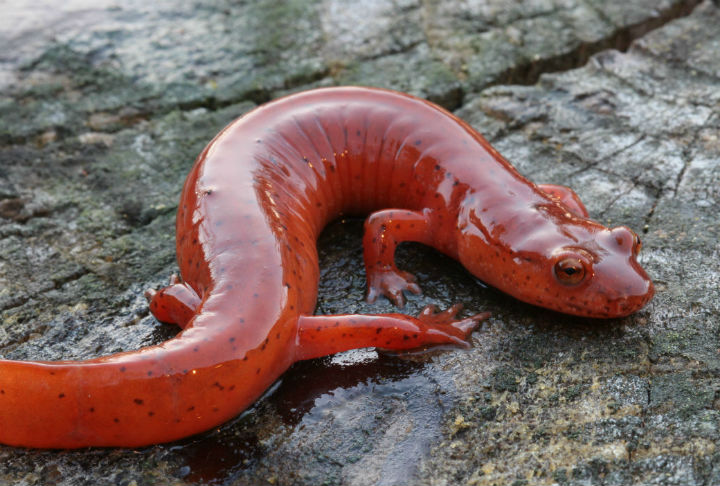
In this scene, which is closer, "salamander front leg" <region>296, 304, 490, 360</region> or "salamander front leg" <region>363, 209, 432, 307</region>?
"salamander front leg" <region>296, 304, 490, 360</region>

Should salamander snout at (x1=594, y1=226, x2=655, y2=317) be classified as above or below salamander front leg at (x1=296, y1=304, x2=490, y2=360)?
above

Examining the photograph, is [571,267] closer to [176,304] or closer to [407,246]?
[407,246]

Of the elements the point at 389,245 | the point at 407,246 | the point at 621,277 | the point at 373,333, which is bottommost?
the point at 407,246

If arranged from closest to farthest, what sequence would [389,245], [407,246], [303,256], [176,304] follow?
[176,304]
[303,256]
[389,245]
[407,246]

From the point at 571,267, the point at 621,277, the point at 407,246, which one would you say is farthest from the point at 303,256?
the point at 621,277

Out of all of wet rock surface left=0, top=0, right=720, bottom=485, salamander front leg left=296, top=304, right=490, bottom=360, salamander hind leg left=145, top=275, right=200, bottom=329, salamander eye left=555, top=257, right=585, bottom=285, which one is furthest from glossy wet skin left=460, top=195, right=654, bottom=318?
salamander hind leg left=145, top=275, right=200, bottom=329

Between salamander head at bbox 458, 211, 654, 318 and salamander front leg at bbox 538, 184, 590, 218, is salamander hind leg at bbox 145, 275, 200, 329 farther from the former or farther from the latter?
salamander front leg at bbox 538, 184, 590, 218
